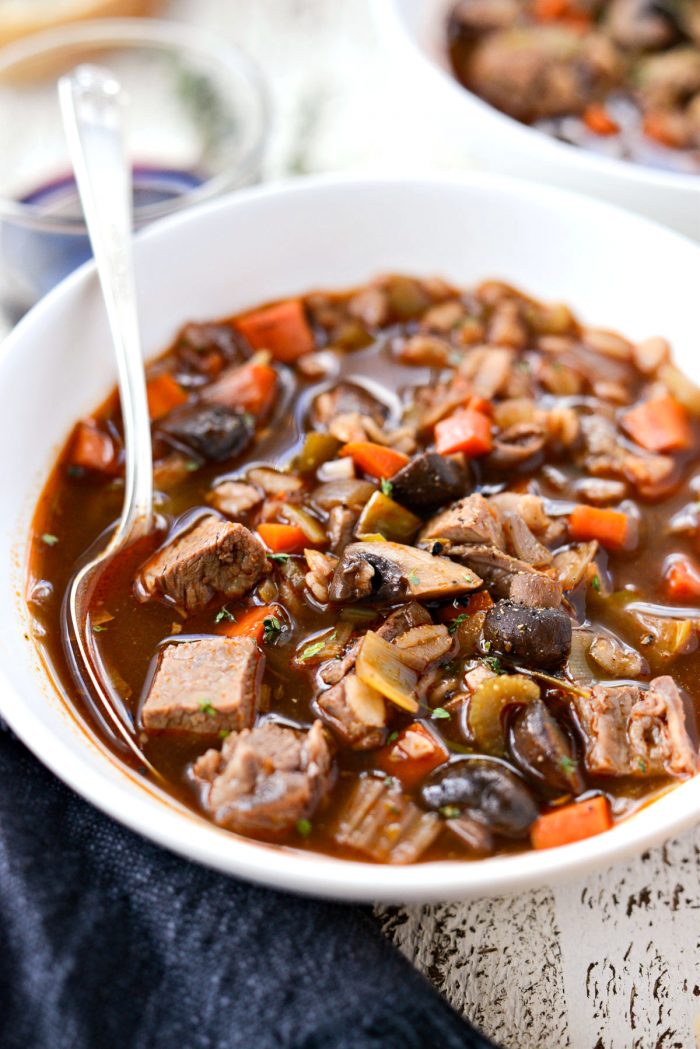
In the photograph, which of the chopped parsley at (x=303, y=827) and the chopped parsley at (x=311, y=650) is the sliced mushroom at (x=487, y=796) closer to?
the chopped parsley at (x=303, y=827)

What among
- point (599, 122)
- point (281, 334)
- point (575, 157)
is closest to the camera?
point (281, 334)

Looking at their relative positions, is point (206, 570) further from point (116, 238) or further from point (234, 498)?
point (116, 238)

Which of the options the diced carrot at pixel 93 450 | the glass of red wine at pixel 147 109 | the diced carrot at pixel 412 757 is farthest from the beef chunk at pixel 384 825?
the glass of red wine at pixel 147 109

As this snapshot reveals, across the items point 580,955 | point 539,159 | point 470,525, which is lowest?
point 580,955

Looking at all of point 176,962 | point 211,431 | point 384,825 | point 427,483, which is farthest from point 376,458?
point 176,962

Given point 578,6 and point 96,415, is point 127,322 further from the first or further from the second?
point 578,6

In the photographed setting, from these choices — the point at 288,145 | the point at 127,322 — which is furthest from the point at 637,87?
the point at 127,322

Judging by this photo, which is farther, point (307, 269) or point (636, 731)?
point (307, 269)
